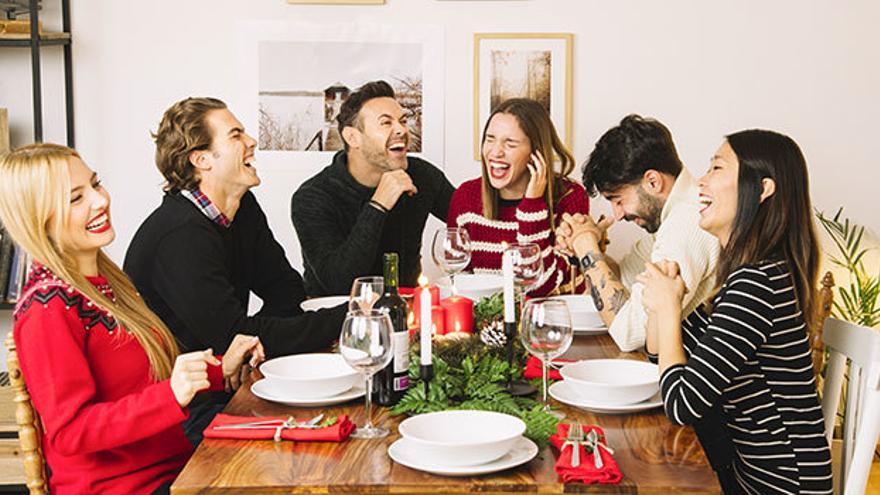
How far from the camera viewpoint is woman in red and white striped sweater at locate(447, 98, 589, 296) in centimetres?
344

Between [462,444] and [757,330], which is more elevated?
[757,330]

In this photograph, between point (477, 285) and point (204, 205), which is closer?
point (204, 205)

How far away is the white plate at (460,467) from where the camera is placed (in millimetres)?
1596

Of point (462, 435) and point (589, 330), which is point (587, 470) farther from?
point (589, 330)

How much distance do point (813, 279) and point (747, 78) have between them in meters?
2.31

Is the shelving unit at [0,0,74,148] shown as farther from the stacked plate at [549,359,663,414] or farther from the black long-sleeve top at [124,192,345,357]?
the stacked plate at [549,359,663,414]

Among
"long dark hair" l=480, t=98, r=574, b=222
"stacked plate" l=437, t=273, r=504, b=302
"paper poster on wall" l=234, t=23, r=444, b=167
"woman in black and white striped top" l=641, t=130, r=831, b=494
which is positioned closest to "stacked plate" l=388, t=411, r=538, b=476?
"woman in black and white striped top" l=641, t=130, r=831, b=494

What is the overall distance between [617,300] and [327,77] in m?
2.02

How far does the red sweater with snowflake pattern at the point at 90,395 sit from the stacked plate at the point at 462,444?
1.60 ft

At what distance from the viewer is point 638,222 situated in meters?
3.06

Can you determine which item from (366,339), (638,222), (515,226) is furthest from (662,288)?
(515,226)

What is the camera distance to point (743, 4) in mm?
4211

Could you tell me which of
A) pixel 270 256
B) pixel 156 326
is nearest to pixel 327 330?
pixel 156 326

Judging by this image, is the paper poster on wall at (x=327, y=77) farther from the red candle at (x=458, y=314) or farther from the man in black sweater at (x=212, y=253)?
the red candle at (x=458, y=314)
